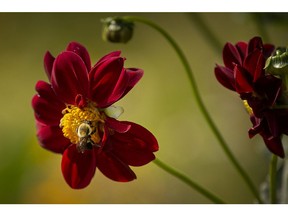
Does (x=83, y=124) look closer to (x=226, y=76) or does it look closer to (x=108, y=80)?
(x=108, y=80)

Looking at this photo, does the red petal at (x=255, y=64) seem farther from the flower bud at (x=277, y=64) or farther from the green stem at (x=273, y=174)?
the green stem at (x=273, y=174)

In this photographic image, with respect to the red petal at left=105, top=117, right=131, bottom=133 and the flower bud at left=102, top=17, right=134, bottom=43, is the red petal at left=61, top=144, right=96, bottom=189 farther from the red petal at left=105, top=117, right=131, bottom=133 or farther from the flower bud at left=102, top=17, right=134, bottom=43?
the flower bud at left=102, top=17, right=134, bottom=43

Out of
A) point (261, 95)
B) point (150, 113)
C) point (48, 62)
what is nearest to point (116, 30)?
point (48, 62)

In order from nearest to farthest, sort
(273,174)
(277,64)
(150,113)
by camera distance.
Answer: (277,64) < (273,174) < (150,113)

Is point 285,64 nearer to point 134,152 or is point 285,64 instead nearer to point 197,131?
point 134,152

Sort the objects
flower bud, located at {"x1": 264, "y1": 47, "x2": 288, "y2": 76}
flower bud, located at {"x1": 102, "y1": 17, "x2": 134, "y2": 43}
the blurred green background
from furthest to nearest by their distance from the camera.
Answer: the blurred green background
flower bud, located at {"x1": 102, "y1": 17, "x2": 134, "y2": 43}
flower bud, located at {"x1": 264, "y1": 47, "x2": 288, "y2": 76}

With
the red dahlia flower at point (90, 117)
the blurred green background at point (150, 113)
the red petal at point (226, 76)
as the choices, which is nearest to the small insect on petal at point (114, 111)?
the red dahlia flower at point (90, 117)

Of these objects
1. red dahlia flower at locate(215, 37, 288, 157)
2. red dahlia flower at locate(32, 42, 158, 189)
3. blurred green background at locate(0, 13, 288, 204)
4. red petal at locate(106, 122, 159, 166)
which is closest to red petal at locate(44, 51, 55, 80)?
red dahlia flower at locate(32, 42, 158, 189)
